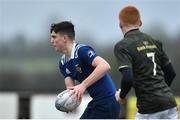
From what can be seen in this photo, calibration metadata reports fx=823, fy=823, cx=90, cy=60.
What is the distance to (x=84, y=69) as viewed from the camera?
26.2ft

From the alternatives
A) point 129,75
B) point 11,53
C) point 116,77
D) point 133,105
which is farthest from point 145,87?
point 11,53

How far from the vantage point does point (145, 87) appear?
7402mm

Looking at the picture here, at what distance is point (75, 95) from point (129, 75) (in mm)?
787

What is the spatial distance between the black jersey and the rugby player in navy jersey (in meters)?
0.46

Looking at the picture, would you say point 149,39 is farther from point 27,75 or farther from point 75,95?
point 27,75

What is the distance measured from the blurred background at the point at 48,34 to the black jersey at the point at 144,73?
801cm

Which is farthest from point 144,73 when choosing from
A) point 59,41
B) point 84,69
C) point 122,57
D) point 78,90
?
point 59,41

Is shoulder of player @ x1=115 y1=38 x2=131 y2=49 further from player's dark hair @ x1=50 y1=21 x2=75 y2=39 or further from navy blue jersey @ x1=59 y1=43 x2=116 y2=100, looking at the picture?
player's dark hair @ x1=50 y1=21 x2=75 y2=39

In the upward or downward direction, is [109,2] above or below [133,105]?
above

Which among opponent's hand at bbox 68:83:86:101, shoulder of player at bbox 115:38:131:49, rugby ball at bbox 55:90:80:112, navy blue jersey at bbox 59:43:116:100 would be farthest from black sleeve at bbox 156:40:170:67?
rugby ball at bbox 55:90:80:112

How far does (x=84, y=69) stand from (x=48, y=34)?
8.14m

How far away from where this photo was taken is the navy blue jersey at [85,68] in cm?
791

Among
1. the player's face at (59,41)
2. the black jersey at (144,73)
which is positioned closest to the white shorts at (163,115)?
the black jersey at (144,73)

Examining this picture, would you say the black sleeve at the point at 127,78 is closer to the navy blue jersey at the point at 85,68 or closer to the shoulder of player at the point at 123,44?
the shoulder of player at the point at 123,44
